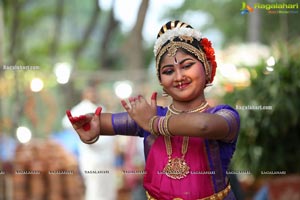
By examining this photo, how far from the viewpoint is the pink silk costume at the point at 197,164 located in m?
2.79

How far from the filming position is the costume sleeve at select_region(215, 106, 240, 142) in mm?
2738

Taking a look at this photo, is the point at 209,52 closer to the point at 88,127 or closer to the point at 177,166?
the point at 177,166

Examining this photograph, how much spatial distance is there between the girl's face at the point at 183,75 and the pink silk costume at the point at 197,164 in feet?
0.39

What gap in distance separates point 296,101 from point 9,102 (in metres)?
4.46

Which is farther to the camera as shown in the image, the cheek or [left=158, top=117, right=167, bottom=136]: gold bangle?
the cheek

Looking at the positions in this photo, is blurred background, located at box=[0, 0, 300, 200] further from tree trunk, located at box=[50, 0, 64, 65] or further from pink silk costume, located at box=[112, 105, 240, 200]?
tree trunk, located at box=[50, 0, 64, 65]

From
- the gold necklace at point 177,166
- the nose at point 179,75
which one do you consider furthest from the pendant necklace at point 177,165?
the nose at point 179,75

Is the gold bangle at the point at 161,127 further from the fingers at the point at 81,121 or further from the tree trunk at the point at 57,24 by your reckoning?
the tree trunk at the point at 57,24

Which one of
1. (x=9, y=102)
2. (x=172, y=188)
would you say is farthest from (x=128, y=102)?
(x=9, y=102)

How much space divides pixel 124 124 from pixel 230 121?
0.50 meters

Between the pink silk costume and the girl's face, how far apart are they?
12 cm

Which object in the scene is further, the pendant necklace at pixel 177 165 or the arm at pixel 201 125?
the pendant necklace at pixel 177 165

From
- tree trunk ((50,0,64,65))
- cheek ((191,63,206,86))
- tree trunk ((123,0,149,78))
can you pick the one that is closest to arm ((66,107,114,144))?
cheek ((191,63,206,86))

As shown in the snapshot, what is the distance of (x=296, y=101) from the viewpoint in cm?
606
